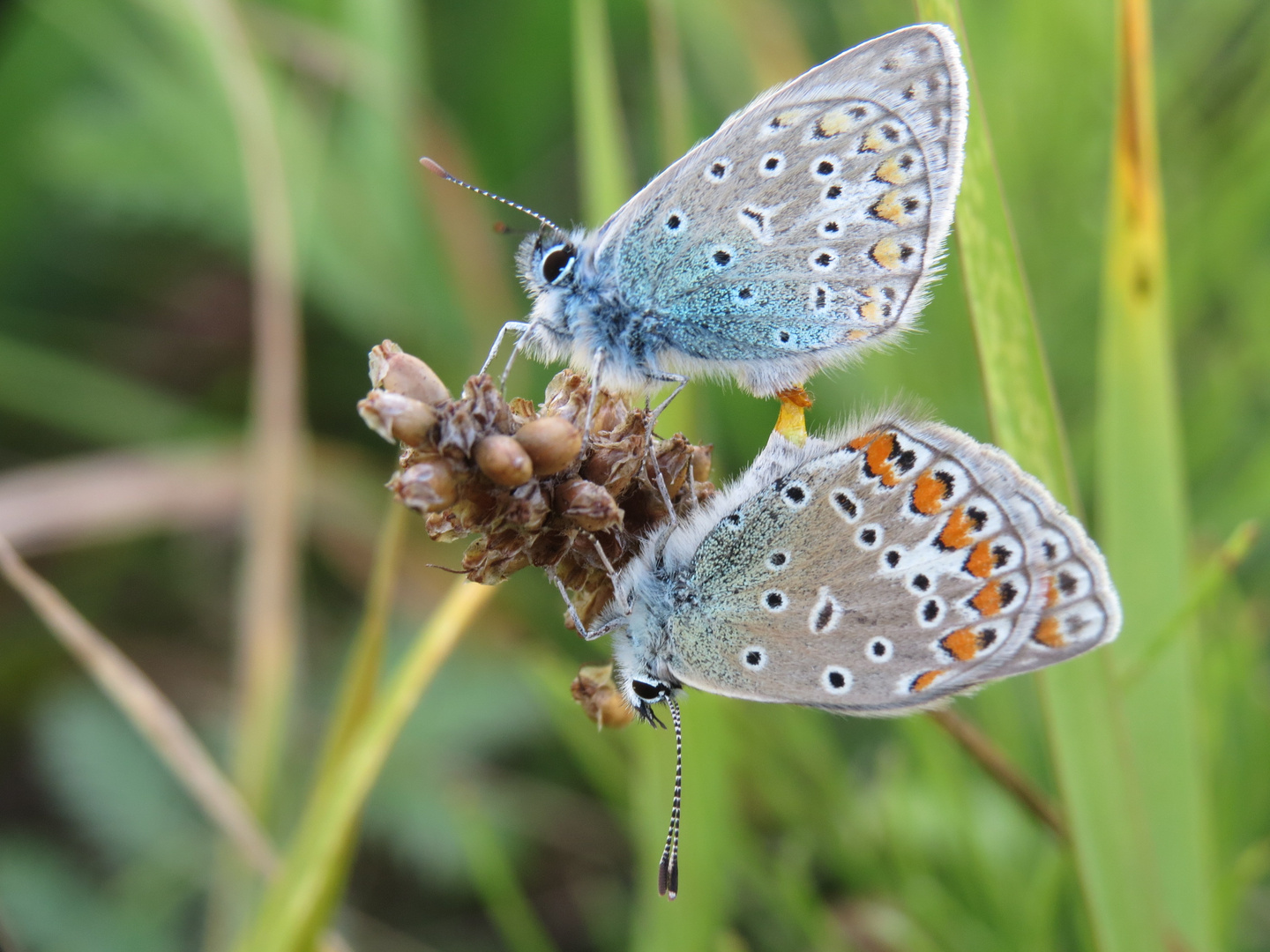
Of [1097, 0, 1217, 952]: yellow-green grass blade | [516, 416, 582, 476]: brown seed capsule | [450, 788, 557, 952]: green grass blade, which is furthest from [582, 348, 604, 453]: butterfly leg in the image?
[450, 788, 557, 952]: green grass blade

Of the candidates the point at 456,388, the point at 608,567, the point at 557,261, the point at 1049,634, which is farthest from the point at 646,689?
the point at 456,388

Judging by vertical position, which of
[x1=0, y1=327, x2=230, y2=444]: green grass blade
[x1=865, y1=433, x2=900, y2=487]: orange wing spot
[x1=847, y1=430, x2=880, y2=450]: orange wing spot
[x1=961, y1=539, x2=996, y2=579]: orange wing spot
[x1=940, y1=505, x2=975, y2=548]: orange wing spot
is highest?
[x1=0, y1=327, x2=230, y2=444]: green grass blade

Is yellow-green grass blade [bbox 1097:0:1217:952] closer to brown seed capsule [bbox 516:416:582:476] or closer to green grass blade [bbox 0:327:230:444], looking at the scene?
brown seed capsule [bbox 516:416:582:476]

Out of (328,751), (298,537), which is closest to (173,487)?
(298,537)

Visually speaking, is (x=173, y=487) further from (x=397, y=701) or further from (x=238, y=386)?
(x=397, y=701)

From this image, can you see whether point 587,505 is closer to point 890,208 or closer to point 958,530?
point 958,530

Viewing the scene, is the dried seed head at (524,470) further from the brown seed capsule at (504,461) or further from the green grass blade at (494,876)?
the green grass blade at (494,876)
